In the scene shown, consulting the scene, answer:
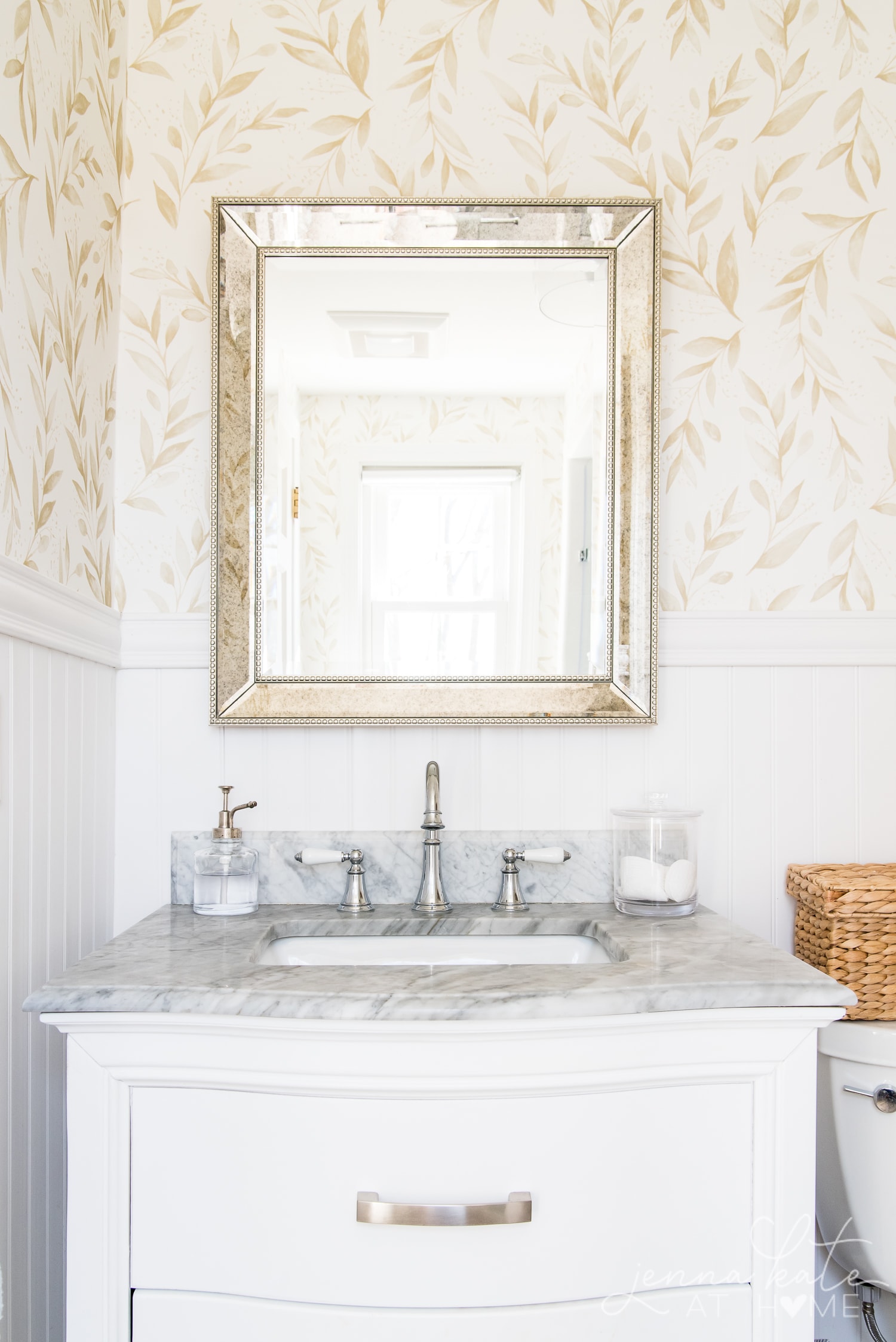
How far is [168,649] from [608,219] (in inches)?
36.8

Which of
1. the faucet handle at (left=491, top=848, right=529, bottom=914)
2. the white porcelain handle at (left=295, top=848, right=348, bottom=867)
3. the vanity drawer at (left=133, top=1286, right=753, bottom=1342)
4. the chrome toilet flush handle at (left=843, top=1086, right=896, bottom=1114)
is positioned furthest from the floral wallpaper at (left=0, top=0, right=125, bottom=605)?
the chrome toilet flush handle at (left=843, top=1086, right=896, bottom=1114)

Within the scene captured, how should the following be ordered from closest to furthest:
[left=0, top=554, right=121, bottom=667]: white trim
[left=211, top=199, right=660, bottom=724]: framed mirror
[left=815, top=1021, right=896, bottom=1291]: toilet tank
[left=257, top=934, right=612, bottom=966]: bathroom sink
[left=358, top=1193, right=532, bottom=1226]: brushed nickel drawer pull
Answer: [left=358, top=1193, right=532, bottom=1226]: brushed nickel drawer pull
[left=0, top=554, right=121, bottom=667]: white trim
[left=815, top=1021, right=896, bottom=1291]: toilet tank
[left=257, top=934, right=612, bottom=966]: bathroom sink
[left=211, top=199, right=660, bottom=724]: framed mirror

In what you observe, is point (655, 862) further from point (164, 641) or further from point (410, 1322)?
point (164, 641)

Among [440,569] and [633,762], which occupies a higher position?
[440,569]

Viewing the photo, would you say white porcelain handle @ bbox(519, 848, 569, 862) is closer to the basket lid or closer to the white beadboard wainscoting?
the basket lid

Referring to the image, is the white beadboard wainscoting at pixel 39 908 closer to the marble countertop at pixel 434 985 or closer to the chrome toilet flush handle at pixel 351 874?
the marble countertop at pixel 434 985

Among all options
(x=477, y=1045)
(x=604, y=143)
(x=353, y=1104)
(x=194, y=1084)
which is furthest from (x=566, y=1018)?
(x=604, y=143)

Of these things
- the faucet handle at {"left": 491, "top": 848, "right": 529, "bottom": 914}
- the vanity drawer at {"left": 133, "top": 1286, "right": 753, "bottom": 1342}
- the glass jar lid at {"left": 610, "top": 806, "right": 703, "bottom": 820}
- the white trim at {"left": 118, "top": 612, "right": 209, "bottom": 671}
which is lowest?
the vanity drawer at {"left": 133, "top": 1286, "right": 753, "bottom": 1342}

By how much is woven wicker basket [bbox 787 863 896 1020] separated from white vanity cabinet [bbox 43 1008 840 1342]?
0.38 m

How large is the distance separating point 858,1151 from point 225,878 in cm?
89

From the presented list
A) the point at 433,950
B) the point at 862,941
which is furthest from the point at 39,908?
the point at 862,941

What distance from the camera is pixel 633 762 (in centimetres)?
152

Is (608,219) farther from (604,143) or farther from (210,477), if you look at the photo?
(210,477)

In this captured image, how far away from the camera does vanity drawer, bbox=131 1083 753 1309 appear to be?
3.11ft
